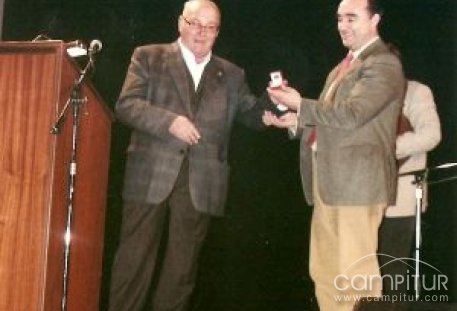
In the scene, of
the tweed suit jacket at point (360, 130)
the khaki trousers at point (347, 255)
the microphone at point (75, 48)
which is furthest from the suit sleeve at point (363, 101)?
the microphone at point (75, 48)

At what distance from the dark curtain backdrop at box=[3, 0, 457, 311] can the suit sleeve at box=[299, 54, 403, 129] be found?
1.05 meters

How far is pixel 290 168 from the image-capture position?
355cm

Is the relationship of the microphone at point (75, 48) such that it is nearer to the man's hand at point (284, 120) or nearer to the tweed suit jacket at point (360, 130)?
the tweed suit jacket at point (360, 130)

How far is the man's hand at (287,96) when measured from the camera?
8.40 feet

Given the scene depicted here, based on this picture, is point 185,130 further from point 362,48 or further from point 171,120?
point 362,48

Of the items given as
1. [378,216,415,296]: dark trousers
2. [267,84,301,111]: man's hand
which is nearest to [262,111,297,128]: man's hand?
[267,84,301,111]: man's hand

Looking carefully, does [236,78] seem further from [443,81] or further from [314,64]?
[443,81]

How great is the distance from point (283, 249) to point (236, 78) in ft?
3.54

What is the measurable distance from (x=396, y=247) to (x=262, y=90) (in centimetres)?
124

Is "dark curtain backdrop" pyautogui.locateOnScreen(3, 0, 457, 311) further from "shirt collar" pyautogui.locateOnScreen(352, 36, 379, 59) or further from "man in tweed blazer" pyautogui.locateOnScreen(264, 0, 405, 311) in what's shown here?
"shirt collar" pyautogui.locateOnScreen(352, 36, 379, 59)

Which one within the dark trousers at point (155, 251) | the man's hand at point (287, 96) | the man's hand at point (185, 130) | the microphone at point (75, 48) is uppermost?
the microphone at point (75, 48)

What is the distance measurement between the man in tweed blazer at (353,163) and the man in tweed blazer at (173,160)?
1.57 feet

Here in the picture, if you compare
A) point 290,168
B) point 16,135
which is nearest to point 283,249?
point 290,168

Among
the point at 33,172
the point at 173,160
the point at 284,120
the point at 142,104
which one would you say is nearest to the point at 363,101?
the point at 284,120
